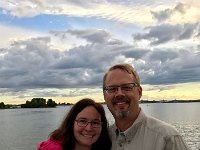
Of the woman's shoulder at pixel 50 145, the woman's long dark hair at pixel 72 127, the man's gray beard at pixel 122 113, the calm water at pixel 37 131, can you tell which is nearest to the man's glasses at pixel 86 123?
the woman's long dark hair at pixel 72 127

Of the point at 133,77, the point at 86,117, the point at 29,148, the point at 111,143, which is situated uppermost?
the point at 133,77

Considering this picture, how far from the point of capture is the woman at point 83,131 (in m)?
4.99

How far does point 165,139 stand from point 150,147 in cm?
19

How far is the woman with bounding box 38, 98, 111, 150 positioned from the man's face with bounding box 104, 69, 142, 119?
776mm

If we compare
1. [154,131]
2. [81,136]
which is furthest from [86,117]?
[154,131]

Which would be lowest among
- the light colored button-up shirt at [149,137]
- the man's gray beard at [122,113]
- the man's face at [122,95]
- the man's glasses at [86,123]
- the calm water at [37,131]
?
the calm water at [37,131]

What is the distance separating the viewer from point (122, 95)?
421 cm

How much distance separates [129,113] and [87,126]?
93cm

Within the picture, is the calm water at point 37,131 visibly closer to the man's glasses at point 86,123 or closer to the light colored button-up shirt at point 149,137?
the man's glasses at point 86,123

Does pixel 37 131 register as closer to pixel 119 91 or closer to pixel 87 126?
pixel 87 126

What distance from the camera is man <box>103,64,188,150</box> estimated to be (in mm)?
4070

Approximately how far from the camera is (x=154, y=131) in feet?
13.3

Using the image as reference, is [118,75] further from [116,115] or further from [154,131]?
[154,131]

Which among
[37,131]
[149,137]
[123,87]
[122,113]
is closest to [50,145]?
[122,113]
